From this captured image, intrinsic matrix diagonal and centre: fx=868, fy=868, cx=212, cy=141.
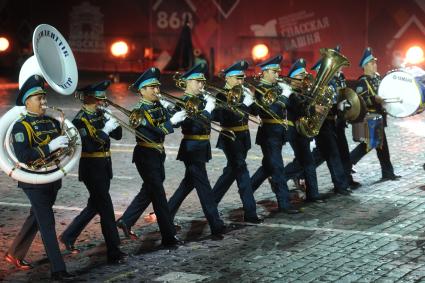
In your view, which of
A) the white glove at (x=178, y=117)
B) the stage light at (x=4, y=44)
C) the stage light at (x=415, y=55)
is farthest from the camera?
the stage light at (x=4, y=44)

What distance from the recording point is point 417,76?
43.2 feet

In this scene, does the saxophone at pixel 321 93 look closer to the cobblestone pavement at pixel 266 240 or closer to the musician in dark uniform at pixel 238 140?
the cobblestone pavement at pixel 266 240

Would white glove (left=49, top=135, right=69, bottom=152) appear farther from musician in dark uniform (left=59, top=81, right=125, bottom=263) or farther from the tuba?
musician in dark uniform (left=59, top=81, right=125, bottom=263)

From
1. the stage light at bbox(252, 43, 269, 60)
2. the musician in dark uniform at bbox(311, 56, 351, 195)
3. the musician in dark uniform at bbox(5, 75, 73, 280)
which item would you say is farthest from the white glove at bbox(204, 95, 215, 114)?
the stage light at bbox(252, 43, 269, 60)

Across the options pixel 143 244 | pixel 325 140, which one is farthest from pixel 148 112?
pixel 325 140

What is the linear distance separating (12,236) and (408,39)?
18.9 m

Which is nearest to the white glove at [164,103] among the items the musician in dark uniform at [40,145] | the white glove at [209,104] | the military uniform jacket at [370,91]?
the white glove at [209,104]

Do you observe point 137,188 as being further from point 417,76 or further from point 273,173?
point 417,76

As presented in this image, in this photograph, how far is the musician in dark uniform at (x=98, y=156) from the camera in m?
8.77

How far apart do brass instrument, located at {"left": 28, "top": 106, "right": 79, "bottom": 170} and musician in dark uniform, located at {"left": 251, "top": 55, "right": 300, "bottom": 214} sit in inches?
131

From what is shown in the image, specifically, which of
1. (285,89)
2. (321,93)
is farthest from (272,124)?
(321,93)

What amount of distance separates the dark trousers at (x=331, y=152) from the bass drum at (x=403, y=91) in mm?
1231

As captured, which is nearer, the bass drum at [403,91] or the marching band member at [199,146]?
the marching band member at [199,146]

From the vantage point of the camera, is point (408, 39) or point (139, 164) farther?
point (408, 39)
